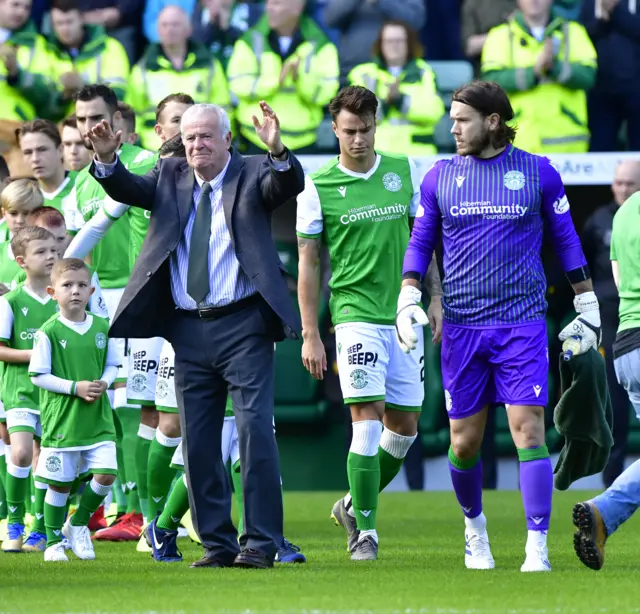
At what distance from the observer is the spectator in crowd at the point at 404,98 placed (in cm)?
1410

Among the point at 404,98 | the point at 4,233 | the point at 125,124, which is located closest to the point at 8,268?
the point at 4,233

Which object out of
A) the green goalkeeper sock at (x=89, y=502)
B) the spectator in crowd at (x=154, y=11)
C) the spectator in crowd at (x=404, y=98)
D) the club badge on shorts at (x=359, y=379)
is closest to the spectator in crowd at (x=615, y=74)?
the spectator in crowd at (x=404, y=98)

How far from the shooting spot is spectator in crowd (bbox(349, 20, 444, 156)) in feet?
46.3

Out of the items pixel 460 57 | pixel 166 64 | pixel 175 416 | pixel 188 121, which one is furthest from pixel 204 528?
pixel 460 57

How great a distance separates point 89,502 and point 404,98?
20.9ft

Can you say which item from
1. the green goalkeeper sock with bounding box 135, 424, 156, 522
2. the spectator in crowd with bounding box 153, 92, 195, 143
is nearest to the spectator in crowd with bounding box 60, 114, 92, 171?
the spectator in crowd with bounding box 153, 92, 195, 143

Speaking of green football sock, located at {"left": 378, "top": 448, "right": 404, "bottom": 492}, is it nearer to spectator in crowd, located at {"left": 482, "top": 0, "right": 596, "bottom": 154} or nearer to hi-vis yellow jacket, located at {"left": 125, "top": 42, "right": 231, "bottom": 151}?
spectator in crowd, located at {"left": 482, "top": 0, "right": 596, "bottom": 154}

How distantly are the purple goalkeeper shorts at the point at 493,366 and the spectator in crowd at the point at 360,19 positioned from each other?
742 centimetres

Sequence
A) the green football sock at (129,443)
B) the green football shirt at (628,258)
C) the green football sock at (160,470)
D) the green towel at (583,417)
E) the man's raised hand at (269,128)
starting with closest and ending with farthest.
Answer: the man's raised hand at (269,128), the green towel at (583,417), the green football shirt at (628,258), the green football sock at (160,470), the green football sock at (129,443)

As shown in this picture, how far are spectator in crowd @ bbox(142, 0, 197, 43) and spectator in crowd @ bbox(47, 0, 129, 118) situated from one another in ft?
1.72

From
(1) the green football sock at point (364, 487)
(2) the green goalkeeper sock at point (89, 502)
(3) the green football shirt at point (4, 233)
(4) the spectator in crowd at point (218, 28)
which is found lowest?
(2) the green goalkeeper sock at point (89, 502)

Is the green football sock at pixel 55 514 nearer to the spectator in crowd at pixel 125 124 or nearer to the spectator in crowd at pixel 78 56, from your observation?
the spectator in crowd at pixel 125 124

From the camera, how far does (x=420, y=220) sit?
757 centimetres

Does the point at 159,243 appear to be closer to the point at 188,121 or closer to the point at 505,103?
the point at 188,121
